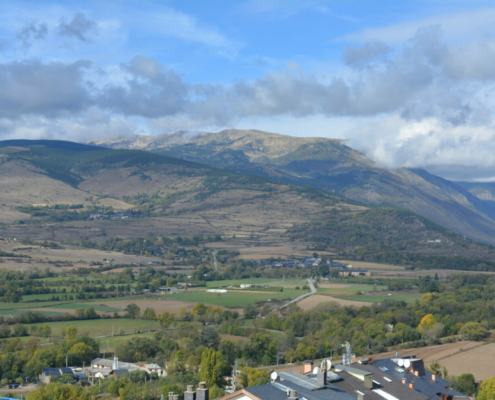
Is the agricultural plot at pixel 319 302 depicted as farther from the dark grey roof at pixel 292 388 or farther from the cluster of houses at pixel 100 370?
the dark grey roof at pixel 292 388

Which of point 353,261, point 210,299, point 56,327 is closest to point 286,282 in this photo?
point 210,299

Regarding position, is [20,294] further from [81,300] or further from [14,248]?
[14,248]

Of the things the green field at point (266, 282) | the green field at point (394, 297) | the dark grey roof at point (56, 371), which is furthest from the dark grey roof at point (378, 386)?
the green field at point (266, 282)

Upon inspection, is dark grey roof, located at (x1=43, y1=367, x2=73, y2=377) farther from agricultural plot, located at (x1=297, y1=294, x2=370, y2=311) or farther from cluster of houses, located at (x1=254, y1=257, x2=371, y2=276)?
cluster of houses, located at (x1=254, y1=257, x2=371, y2=276)

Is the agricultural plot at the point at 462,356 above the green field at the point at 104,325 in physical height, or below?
above

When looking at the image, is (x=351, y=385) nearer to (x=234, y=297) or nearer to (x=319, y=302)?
(x=319, y=302)

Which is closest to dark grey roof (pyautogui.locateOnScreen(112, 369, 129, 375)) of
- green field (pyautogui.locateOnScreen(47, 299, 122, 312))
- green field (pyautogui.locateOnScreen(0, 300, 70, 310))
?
green field (pyautogui.locateOnScreen(47, 299, 122, 312))
